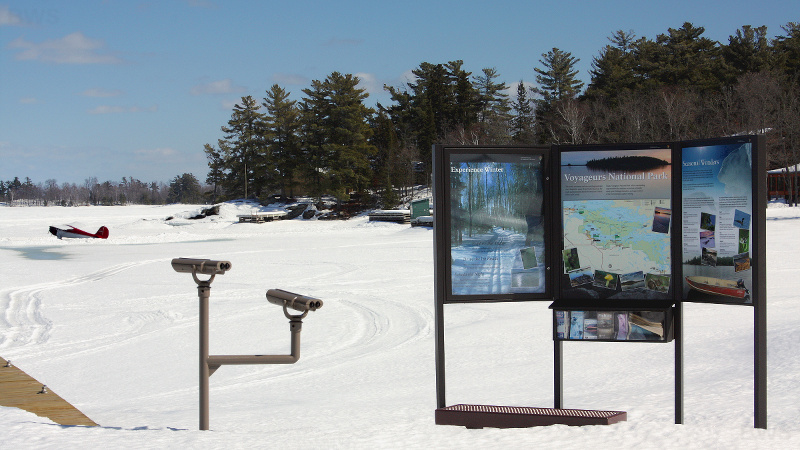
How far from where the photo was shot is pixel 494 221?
5809 mm

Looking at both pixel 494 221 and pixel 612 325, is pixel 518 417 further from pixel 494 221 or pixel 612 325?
Result: pixel 494 221

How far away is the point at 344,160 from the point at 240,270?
34947mm

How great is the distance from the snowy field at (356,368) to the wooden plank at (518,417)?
137 millimetres

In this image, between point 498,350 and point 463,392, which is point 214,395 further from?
point 498,350

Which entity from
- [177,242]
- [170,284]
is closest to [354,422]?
[170,284]

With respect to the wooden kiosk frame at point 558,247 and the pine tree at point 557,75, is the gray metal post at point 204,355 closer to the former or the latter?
the wooden kiosk frame at point 558,247

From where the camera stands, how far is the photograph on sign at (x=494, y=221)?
5.79 m

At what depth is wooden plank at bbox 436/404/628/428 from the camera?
497 centimetres

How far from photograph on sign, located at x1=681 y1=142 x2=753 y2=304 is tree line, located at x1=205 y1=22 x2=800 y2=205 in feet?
133

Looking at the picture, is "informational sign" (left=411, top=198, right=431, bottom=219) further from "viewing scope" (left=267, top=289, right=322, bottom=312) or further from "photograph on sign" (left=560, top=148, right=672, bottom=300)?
"viewing scope" (left=267, top=289, right=322, bottom=312)

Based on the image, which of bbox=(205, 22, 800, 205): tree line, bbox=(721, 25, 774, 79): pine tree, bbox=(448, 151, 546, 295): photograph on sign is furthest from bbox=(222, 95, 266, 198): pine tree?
bbox=(448, 151, 546, 295): photograph on sign

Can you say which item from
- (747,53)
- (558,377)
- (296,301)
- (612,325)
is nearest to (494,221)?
(612,325)

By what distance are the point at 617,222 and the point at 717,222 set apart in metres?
0.74

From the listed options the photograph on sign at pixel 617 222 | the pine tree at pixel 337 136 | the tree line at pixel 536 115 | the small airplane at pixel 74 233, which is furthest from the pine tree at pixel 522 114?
the photograph on sign at pixel 617 222
